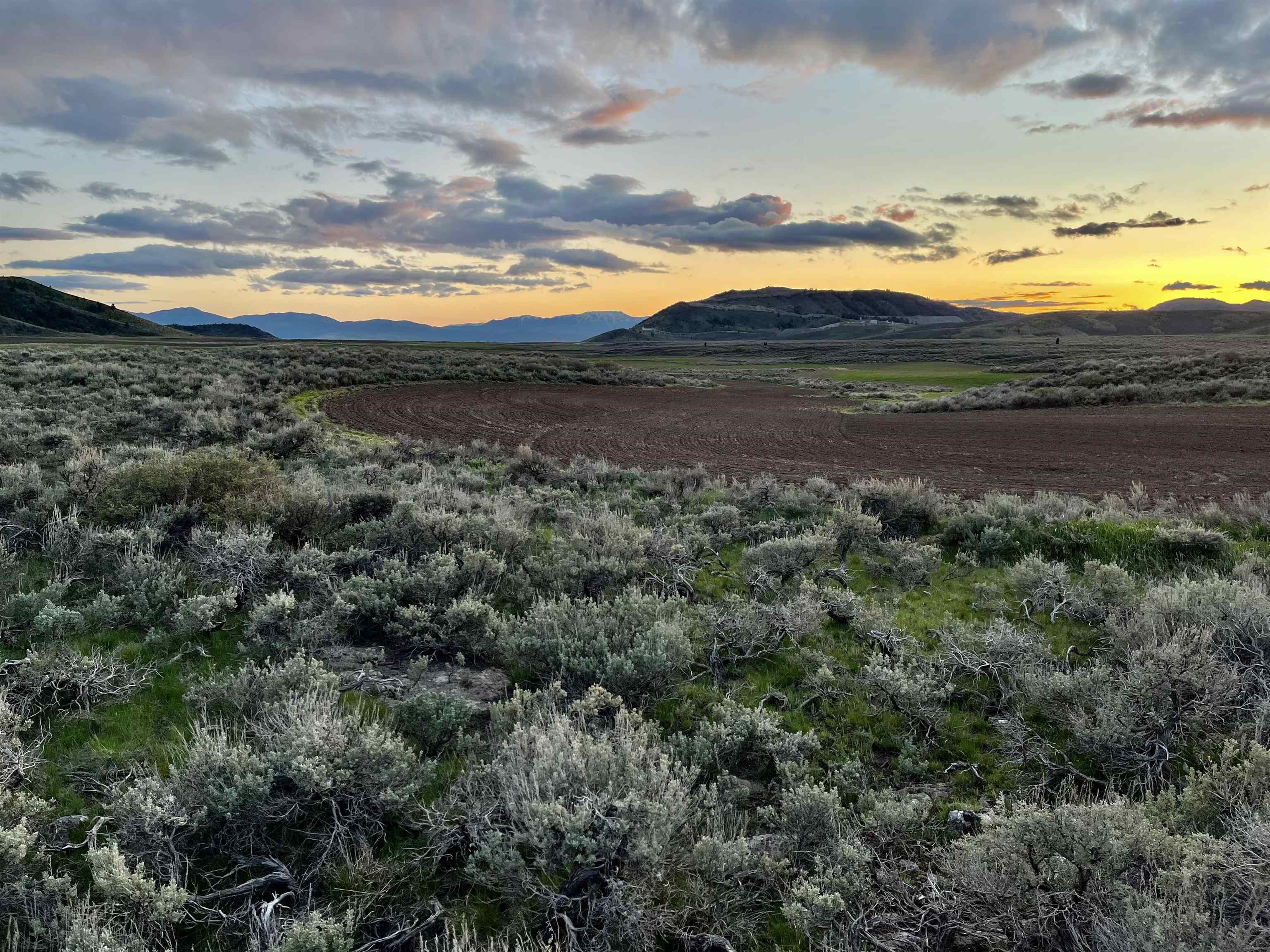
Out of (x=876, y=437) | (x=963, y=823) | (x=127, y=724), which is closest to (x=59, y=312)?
(x=876, y=437)

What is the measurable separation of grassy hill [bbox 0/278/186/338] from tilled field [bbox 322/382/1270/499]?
148 meters

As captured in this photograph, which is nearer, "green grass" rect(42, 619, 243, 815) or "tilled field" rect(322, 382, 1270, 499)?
"green grass" rect(42, 619, 243, 815)

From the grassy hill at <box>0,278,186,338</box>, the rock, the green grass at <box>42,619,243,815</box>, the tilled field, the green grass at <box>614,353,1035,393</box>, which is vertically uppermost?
the grassy hill at <box>0,278,186,338</box>

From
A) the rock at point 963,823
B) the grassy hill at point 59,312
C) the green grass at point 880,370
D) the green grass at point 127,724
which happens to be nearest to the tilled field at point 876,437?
the rock at point 963,823

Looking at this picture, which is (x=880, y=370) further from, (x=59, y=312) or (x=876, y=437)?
(x=59, y=312)

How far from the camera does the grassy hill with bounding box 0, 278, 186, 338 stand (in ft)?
481

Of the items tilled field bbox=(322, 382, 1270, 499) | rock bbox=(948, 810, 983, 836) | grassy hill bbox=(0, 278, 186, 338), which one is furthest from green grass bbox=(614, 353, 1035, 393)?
grassy hill bbox=(0, 278, 186, 338)

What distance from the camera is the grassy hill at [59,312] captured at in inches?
5773

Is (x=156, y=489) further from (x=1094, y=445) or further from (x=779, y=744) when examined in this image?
(x=1094, y=445)

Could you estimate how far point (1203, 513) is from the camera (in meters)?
10.6

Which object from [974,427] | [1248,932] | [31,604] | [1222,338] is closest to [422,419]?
[31,604]

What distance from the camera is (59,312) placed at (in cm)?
15212

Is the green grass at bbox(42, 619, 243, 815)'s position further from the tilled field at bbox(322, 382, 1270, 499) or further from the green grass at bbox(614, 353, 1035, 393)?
the green grass at bbox(614, 353, 1035, 393)

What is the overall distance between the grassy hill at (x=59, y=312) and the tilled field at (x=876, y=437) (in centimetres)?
14799
